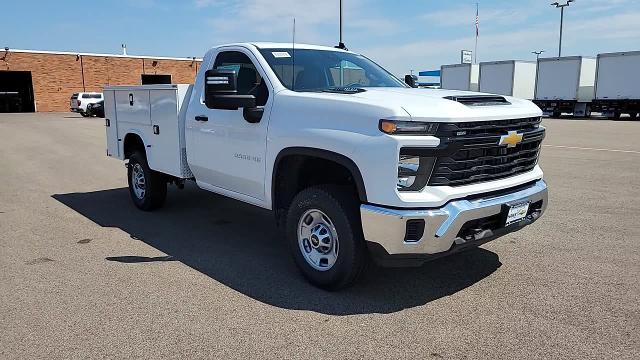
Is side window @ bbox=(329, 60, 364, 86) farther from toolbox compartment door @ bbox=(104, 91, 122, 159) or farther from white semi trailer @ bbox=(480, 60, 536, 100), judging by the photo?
white semi trailer @ bbox=(480, 60, 536, 100)

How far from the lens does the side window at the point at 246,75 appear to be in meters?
4.80

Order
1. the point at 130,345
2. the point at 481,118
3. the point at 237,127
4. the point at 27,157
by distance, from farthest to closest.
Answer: the point at 27,157 < the point at 237,127 < the point at 481,118 < the point at 130,345

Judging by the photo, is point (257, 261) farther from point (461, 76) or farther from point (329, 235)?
point (461, 76)

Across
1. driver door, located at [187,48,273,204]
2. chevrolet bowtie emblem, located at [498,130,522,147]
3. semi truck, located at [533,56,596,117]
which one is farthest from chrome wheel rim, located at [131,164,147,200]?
semi truck, located at [533,56,596,117]

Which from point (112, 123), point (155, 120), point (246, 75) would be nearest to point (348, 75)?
point (246, 75)

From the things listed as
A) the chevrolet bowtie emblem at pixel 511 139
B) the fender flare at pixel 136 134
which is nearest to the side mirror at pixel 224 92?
the chevrolet bowtie emblem at pixel 511 139

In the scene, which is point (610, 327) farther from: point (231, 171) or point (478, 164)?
point (231, 171)

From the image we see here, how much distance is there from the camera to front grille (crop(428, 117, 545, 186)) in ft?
11.7

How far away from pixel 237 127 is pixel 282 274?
1438 millimetres

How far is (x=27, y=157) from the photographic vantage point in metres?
12.9

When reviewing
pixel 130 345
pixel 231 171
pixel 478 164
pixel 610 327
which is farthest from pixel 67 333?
pixel 610 327

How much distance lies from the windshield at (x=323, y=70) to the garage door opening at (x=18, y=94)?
154 feet

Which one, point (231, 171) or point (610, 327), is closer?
point (610, 327)

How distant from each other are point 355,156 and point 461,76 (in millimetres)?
39181
